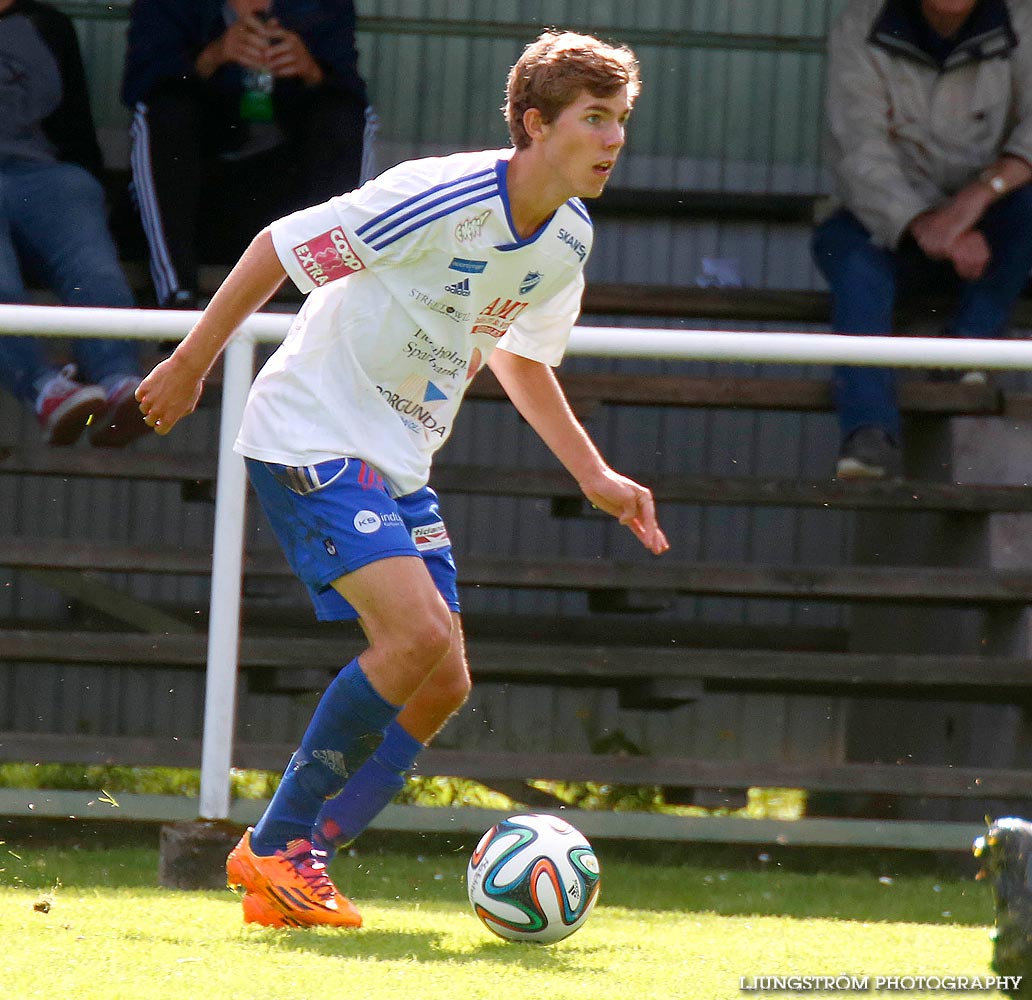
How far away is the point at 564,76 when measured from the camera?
2855 mm

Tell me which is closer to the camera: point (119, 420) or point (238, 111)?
point (119, 420)

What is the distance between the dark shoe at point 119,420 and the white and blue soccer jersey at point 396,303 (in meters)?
1.83

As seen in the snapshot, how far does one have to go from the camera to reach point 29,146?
208 inches

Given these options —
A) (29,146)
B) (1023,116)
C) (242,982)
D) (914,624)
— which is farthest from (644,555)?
(242,982)

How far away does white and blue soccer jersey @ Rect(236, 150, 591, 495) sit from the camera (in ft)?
9.30

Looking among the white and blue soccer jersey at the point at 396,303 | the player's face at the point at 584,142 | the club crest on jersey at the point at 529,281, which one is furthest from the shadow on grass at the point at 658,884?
the player's face at the point at 584,142

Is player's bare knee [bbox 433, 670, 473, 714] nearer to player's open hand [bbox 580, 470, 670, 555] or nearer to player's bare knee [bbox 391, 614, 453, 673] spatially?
player's bare knee [bbox 391, 614, 453, 673]

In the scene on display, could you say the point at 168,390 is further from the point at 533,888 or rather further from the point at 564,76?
the point at 533,888

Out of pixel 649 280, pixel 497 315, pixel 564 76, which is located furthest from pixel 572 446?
pixel 649 280

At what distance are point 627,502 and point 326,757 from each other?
0.82 meters

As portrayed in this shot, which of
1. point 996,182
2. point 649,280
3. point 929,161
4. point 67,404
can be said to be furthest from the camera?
point 649,280

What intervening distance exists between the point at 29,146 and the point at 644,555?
2.79 metres

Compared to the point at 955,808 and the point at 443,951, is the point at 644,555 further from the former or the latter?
the point at 443,951

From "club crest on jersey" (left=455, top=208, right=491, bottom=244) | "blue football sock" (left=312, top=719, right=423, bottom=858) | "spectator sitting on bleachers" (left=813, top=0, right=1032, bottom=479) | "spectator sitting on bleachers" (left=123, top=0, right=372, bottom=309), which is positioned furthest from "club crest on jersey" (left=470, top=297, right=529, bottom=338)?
"spectator sitting on bleachers" (left=123, top=0, right=372, bottom=309)
